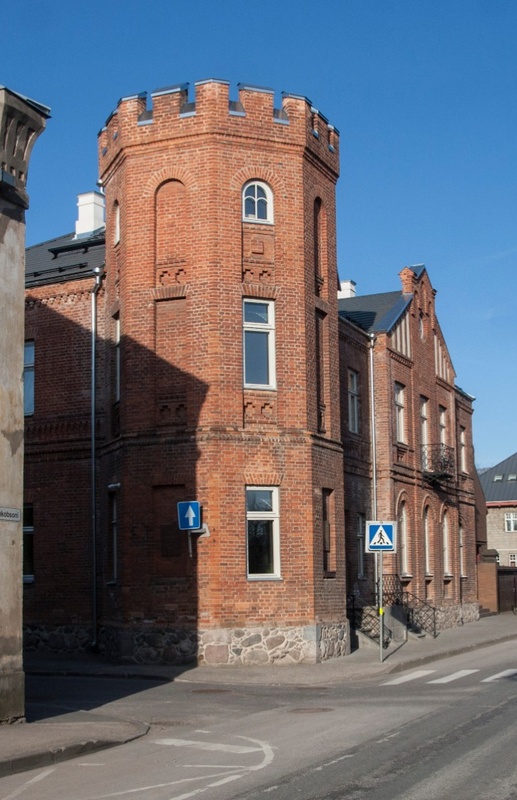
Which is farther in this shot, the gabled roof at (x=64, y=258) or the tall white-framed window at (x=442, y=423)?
the tall white-framed window at (x=442, y=423)

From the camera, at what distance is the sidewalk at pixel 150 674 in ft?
38.6

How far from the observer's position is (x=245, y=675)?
20500mm

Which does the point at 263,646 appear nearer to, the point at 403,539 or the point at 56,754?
the point at 56,754

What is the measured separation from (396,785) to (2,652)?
6.26 m

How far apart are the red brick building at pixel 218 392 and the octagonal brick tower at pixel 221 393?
4cm

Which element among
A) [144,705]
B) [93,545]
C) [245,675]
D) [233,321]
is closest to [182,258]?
[233,321]

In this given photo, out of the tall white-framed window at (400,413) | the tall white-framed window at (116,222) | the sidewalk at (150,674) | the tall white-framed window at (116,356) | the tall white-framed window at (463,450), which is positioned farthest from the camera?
the tall white-framed window at (463,450)

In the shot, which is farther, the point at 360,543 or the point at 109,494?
the point at 360,543

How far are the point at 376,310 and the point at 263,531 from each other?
1328 centimetres

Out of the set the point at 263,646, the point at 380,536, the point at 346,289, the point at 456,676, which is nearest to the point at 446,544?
the point at 346,289

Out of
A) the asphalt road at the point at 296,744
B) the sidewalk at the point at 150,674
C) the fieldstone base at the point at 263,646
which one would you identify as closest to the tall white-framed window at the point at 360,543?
the sidewalk at the point at 150,674

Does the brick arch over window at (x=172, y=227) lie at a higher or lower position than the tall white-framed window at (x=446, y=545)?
higher

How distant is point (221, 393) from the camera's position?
74.5ft

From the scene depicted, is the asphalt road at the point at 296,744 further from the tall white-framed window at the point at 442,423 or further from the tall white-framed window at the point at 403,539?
the tall white-framed window at the point at 442,423
